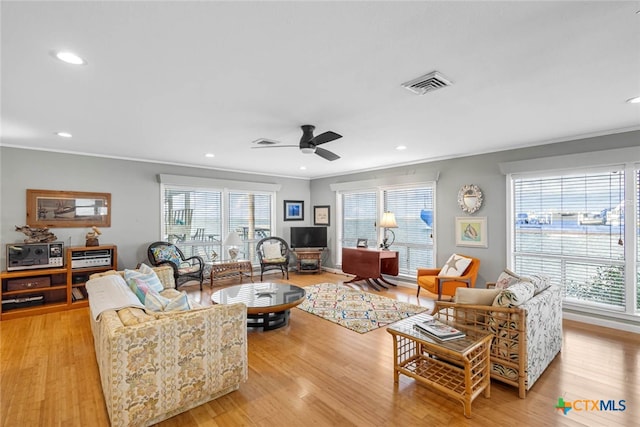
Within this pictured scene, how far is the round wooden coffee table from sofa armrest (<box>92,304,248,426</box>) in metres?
0.92

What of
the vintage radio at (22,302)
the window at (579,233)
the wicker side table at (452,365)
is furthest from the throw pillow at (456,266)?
the vintage radio at (22,302)

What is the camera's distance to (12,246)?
3.99m

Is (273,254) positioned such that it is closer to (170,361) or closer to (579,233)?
(170,361)

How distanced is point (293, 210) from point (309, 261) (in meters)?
1.39

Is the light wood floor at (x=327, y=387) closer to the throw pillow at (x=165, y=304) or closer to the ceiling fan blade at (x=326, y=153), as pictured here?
the throw pillow at (x=165, y=304)

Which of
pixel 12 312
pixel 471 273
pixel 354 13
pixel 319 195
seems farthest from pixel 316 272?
pixel 354 13

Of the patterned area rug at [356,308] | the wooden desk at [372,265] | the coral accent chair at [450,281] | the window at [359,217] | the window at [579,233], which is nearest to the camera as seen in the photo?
the window at [579,233]

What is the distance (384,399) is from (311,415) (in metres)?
0.57

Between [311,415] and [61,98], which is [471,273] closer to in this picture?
[311,415]

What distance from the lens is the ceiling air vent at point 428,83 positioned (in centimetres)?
212

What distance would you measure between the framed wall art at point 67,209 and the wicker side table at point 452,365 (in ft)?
16.3

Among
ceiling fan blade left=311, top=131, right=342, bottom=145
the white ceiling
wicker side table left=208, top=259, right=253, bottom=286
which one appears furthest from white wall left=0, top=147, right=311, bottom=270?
ceiling fan blade left=311, top=131, right=342, bottom=145

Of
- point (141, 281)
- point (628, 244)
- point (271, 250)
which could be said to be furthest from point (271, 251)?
point (628, 244)

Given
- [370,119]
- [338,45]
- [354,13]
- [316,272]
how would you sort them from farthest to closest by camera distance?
[316,272] < [370,119] < [338,45] < [354,13]
